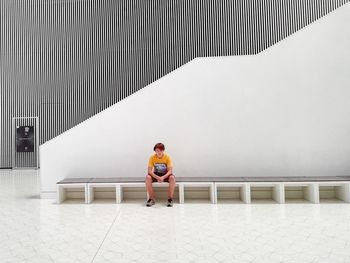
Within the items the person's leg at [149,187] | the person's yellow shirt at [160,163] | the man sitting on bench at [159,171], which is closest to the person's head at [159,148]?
the man sitting on bench at [159,171]

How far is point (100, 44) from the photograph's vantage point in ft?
34.6

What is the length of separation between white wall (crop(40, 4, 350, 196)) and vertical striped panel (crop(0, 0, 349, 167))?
161 inches

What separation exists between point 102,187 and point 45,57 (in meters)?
7.03

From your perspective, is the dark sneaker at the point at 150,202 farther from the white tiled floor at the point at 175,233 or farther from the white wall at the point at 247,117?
the white wall at the point at 247,117

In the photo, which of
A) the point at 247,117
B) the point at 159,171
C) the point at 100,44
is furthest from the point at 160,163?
the point at 100,44

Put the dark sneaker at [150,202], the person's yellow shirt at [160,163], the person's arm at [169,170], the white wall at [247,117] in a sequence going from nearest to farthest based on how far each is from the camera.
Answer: the dark sneaker at [150,202] → the person's arm at [169,170] → the person's yellow shirt at [160,163] → the white wall at [247,117]

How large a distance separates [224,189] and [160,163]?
1.27m

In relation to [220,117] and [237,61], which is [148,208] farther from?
[237,61]

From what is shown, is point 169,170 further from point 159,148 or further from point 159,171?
point 159,148

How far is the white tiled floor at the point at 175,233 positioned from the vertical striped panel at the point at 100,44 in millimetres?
5977

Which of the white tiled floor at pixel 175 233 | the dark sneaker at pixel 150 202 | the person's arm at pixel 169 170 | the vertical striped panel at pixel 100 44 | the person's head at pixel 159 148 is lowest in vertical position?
the white tiled floor at pixel 175 233

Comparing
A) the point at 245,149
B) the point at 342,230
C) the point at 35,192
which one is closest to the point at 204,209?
the point at 245,149

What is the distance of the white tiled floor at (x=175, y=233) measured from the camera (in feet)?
9.60

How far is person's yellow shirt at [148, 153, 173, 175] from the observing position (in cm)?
542
